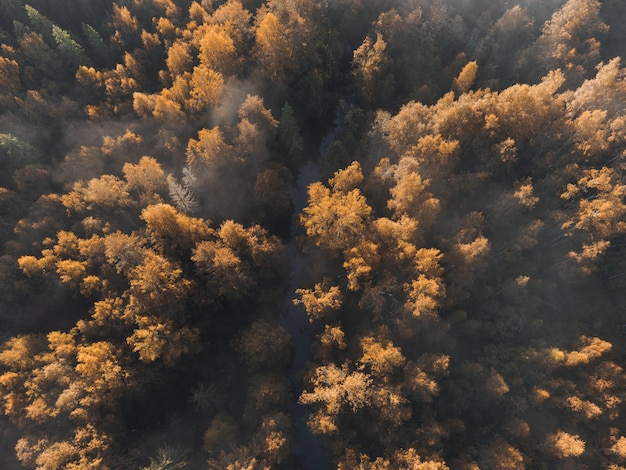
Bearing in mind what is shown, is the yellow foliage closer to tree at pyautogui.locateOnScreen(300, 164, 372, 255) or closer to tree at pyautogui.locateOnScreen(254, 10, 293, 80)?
tree at pyautogui.locateOnScreen(300, 164, 372, 255)

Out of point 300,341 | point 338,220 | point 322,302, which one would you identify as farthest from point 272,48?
point 300,341

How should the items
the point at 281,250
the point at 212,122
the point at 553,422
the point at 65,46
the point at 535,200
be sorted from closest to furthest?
the point at 553,422 → the point at 535,200 → the point at 281,250 → the point at 212,122 → the point at 65,46

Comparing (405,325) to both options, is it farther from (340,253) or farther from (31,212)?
(31,212)

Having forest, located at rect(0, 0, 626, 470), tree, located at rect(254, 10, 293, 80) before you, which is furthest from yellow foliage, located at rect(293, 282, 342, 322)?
tree, located at rect(254, 10, 293, 80)

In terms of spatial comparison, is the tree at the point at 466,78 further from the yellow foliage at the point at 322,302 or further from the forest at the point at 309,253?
the yellow foliage at the point at 322,302

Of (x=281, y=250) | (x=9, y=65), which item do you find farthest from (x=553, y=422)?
(x=9, y=65)

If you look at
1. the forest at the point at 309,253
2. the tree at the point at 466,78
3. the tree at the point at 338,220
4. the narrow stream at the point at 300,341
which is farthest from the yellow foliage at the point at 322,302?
the tree at the point at 466,78

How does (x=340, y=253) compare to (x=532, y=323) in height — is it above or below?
above
